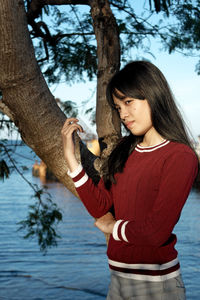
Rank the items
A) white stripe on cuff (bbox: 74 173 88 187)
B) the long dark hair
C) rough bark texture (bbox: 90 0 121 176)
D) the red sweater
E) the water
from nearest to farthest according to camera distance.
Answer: the red sweater, the long dark hair, white stripe on cuff (bbox: 74 173 88 187), rough bark texture (bbox: 90 0 121 176), the water

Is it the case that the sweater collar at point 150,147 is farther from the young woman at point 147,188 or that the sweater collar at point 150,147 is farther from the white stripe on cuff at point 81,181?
the white stripe on cuff at point 81,181

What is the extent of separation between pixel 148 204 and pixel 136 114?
1.29ft

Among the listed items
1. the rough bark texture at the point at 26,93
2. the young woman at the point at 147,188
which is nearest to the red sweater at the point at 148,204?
the young woman at the point at 147,188

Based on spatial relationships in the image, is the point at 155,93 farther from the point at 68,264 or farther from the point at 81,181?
the point at 68,264

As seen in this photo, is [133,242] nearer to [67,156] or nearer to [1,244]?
[67,156]

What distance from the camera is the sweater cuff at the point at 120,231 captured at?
69.0 inches

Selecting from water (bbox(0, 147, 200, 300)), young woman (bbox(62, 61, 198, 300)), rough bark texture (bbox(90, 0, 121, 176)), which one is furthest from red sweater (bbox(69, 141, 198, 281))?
water (bbox(0, 147, 200, 300))

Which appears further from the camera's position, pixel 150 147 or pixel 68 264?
pixel 68 264

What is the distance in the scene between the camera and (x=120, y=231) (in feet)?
5.80

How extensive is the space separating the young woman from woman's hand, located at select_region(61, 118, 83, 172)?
4 cm

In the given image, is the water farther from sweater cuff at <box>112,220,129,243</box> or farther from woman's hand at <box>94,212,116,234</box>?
sweater cuff at <box>112,220,129,243</box>

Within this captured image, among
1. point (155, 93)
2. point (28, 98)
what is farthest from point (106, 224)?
point (28, 98)

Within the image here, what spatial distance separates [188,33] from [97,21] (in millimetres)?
2553

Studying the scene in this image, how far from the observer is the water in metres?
9.31
